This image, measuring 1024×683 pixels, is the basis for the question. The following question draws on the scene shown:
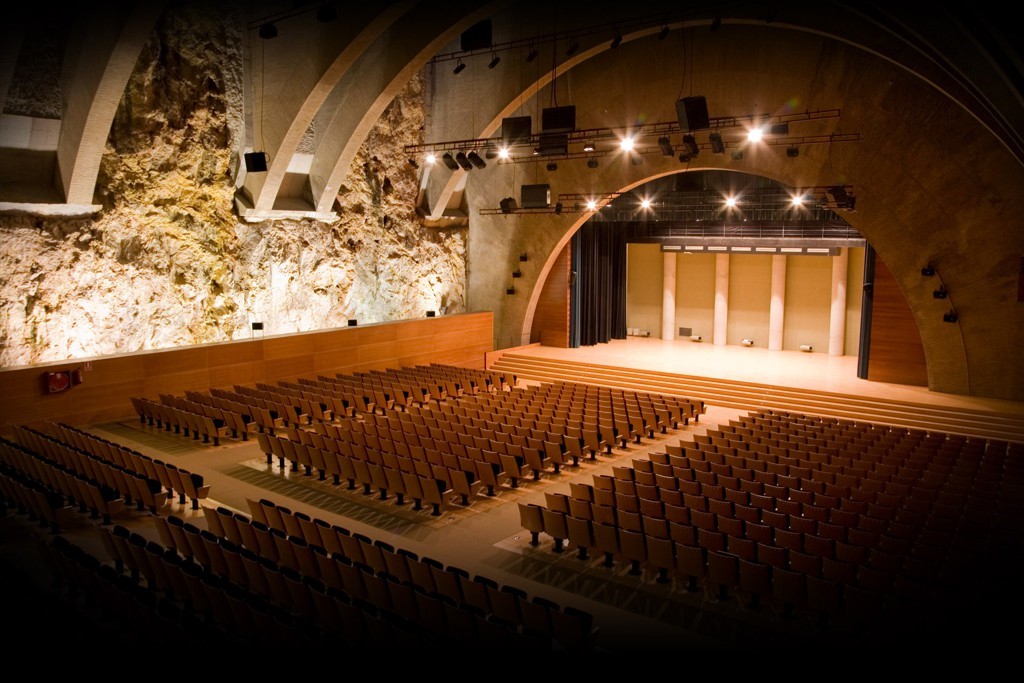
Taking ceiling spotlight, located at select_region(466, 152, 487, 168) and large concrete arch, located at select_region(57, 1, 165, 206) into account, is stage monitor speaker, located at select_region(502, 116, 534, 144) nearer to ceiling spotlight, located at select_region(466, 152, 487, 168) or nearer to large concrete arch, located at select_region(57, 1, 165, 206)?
ceiling spotlight, located at select_region(466, 152, 487, 168)

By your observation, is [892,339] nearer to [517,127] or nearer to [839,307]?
[839,307]

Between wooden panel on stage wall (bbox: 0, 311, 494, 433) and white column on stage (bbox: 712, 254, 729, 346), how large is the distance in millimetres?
7409

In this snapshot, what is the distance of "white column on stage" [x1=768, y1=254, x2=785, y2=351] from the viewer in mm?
21859

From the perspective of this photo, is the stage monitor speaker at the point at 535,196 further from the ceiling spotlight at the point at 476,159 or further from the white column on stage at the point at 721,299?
the white column on stage at the point at 721,299

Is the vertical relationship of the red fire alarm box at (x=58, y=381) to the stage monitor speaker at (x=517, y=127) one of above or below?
below

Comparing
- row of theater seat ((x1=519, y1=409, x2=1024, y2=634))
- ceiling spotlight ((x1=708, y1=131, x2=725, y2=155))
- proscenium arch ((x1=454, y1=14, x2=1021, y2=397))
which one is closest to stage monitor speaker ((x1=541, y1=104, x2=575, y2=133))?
ceiling spotlight ((x1=708, y1=131, x2=725, y2=155))

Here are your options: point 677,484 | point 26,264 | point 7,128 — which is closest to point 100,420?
point 26,264

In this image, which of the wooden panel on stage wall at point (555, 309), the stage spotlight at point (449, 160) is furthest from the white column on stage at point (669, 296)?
the stage spotlight at point (449, 160)

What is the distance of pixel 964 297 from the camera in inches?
613

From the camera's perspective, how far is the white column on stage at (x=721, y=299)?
22938 millimetres

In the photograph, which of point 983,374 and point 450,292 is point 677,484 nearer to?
point 983,374

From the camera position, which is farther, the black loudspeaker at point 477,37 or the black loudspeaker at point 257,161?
the black loudspeaker at point 477,37

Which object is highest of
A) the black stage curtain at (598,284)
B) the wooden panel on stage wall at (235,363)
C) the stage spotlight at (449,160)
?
the stage spotlight at (449,160)

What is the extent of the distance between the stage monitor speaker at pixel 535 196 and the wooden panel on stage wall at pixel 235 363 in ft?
14.6
